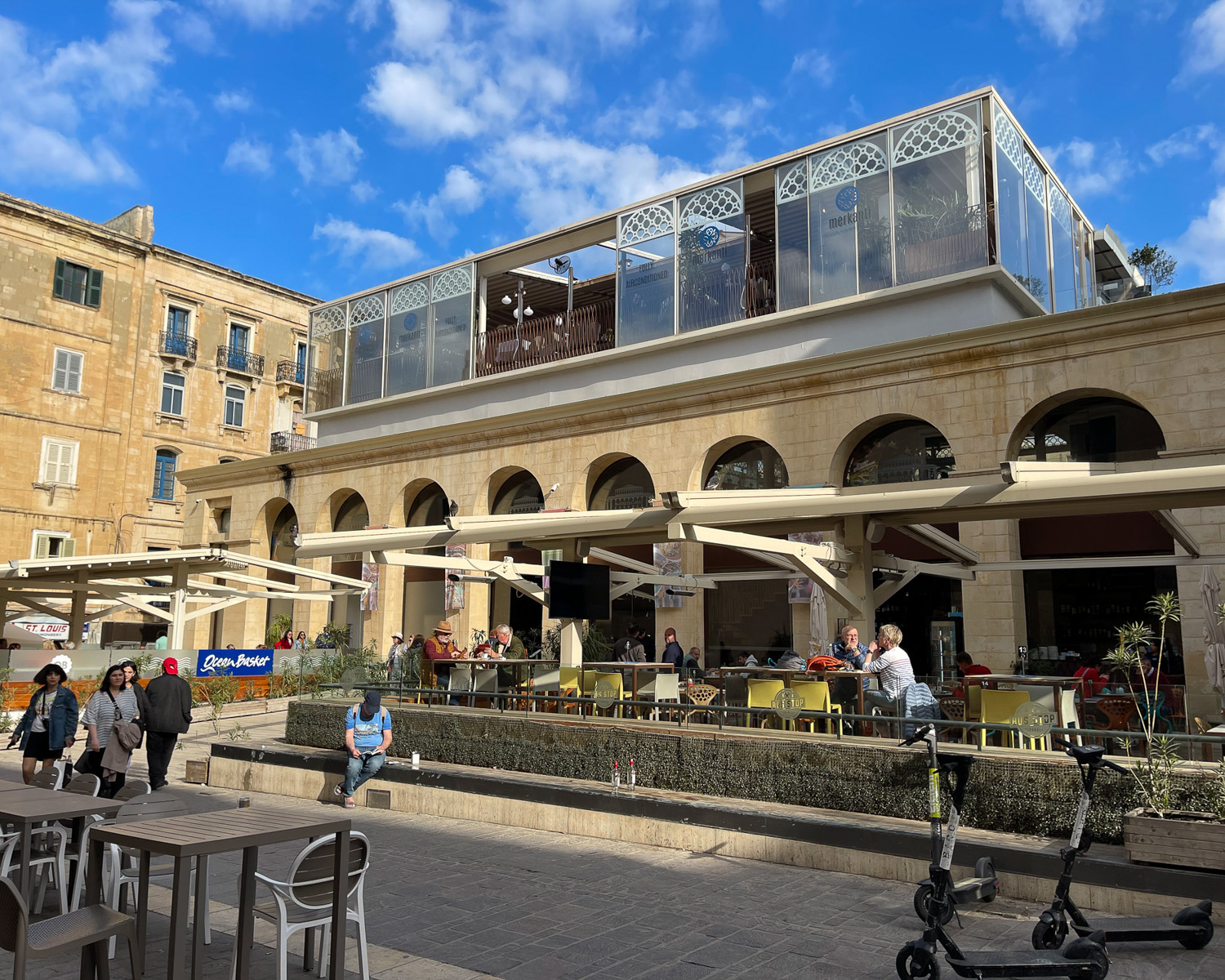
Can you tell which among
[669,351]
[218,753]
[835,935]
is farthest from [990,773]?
[669,351]

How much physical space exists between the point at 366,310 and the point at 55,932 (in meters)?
26.5

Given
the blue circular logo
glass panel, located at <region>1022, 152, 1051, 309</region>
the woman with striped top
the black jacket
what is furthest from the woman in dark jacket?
glass panel, located at <region>1022, 152, 1051, 309</region>

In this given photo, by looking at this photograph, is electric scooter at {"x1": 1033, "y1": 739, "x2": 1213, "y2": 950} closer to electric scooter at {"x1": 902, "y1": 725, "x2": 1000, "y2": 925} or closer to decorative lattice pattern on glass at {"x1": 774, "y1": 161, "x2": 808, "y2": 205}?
electric scooter at {"x1": 902, "y1": 725, "x2": 1000, "y2": 925}

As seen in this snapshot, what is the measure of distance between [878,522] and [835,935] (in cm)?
523

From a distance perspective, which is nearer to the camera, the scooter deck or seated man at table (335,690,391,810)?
the scooter deck

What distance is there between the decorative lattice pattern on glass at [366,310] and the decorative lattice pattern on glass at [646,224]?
9.18 meters

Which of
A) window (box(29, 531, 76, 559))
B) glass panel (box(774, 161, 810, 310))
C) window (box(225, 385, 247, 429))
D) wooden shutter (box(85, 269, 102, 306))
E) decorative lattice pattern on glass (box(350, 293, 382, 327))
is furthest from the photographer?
window (box(225, 385, 247, 429))

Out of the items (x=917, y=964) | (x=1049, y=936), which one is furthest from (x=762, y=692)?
(x=917, y=964)

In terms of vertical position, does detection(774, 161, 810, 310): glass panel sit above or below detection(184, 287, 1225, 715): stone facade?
above

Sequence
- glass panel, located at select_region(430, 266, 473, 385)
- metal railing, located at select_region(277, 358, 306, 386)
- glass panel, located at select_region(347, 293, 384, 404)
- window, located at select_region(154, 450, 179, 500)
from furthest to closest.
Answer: metal railing, located at select_region(277, 358, 306, 386) < window, located at select_region(154, 450, 179, 500) < glass panel, located at select_region(347, 293, 384, 404) < glass panel, located at select_region(430, 266, 473, 385)

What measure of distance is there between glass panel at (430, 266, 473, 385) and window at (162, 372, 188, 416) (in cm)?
1629

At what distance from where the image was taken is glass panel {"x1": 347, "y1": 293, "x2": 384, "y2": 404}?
28.7 m

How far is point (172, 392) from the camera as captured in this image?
38156 mm

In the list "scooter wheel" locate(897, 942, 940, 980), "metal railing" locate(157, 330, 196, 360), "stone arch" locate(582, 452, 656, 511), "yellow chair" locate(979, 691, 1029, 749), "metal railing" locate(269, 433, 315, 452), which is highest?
"metal railing" locate(157, 330, 196, 360)
